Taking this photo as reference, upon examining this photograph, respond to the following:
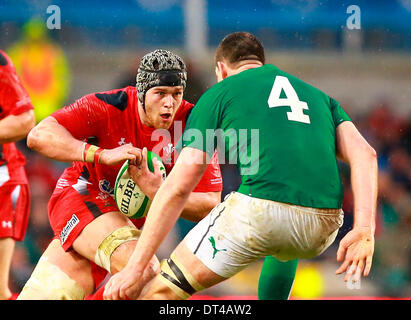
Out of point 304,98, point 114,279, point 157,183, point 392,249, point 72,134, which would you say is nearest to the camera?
point 114,279

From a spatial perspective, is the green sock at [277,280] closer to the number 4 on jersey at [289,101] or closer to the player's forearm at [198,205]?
the player's forearm at [198,205]

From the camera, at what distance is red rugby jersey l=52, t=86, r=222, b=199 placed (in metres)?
3.48

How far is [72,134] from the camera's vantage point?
11.3 ft

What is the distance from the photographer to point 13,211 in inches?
172

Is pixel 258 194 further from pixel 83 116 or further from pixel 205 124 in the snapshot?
pixel 83 116

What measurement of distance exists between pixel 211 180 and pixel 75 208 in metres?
0.77

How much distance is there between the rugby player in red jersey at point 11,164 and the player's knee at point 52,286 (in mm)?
935

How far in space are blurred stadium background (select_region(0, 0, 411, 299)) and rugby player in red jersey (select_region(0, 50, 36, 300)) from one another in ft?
7.65

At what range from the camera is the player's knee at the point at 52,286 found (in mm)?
3395

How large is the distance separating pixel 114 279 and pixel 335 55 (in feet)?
24.6

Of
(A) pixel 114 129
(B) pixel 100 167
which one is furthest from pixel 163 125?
(B) pixel 100 167

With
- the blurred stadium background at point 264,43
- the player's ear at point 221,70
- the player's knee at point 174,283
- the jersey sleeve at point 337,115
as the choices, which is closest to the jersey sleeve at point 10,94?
the player's ear at point 221,70
